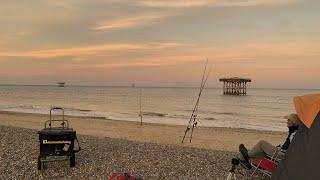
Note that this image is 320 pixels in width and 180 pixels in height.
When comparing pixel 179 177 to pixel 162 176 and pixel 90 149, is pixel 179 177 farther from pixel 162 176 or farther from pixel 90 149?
pixel 90 149

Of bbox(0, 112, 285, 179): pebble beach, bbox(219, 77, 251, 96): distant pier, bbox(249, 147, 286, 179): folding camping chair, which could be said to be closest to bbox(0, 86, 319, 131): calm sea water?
bbox(0, 112, 285, 179): pebble beach

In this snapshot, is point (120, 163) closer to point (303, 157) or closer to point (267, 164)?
point (267, 164)

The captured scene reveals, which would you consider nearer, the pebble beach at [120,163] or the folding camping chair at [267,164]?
the folding camping chair at [267,164]

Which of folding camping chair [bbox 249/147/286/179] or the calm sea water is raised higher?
folding camping chair [bbox 249/147/286/179]

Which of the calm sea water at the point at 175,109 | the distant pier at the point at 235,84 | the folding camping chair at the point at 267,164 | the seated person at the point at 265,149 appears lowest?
the calm sea water at the point at 175,109

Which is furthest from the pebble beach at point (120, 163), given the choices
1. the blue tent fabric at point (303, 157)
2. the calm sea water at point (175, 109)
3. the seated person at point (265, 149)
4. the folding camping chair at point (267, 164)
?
the calm sea water at point (175, 109)

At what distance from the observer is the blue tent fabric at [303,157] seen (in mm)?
5703

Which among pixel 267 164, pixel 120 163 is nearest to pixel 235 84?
pixel 120 163

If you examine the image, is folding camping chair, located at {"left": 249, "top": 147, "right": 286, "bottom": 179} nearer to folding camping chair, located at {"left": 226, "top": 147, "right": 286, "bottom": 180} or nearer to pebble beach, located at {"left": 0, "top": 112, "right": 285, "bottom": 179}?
folding camping chair, located at {"left": 226, "top": 147, "right": 286, "bottom": 180}

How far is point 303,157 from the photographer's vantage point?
234 inches

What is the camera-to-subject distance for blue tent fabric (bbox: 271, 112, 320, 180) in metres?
5.70

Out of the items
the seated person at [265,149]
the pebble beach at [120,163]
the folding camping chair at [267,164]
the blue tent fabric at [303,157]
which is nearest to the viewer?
the blue tent fabric at [303,157]

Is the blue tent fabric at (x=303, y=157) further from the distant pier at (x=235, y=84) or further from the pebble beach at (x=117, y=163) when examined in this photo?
the distant pier at (x=235, y=84)

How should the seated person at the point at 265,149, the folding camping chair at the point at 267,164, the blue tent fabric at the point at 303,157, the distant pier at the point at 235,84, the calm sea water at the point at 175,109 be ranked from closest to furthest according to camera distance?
the blue tent fabric at the point at 303,157 → the folding camping chair at the point at 267,164 → the seated person at the point at 265,149 → the calm sea water at the point at 175,109 → the distant pier at the point at 235,84
